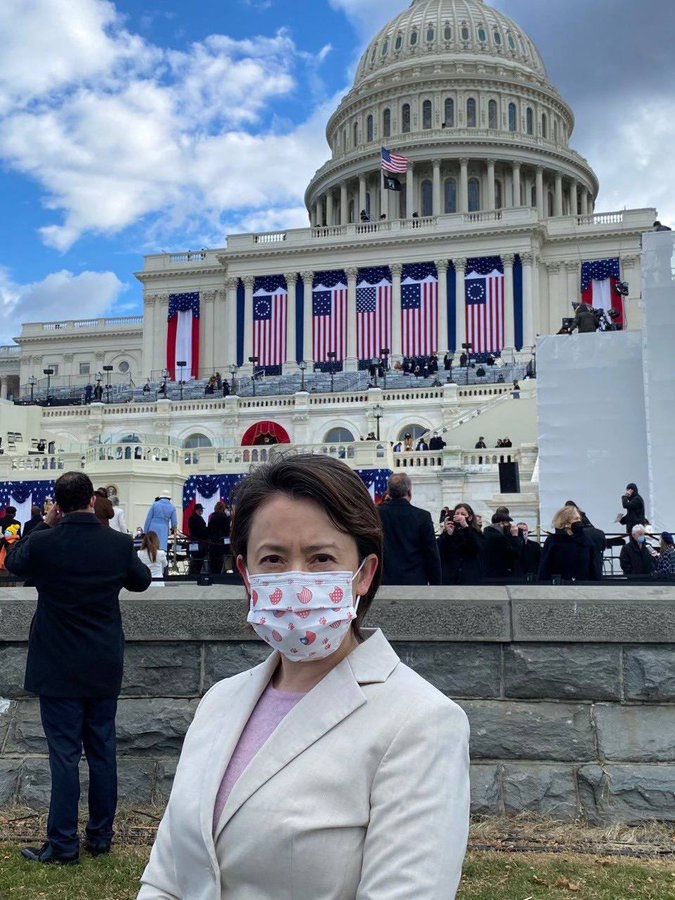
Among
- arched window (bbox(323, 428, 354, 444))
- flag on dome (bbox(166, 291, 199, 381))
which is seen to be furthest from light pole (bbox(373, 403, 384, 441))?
flag on dome (bbox(166, 291, 199, 381))

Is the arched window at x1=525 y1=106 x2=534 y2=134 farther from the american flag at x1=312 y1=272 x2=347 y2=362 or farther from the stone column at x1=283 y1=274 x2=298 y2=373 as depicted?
the stone column at x1=283 y1=274 x2=298 y2=373

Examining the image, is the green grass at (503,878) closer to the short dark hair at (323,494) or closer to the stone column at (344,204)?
the short dark hair at (323,494)

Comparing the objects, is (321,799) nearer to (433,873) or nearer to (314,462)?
(433,873)

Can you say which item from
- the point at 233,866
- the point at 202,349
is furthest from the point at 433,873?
the point at 202,349

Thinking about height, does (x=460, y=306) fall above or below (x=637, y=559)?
above

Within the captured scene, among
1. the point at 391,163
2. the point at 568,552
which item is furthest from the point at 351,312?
the point at 568,552

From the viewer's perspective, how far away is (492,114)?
3201 inches

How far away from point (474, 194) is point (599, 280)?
1809cm

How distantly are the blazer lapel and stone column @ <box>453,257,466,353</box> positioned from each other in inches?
2325

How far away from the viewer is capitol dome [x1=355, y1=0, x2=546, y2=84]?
275 ft

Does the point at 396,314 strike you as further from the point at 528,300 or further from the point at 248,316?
the point at 248,316

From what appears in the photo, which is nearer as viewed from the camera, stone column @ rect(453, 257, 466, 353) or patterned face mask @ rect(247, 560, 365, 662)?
patterned face mask @ rect(247, 560, 365, 662)

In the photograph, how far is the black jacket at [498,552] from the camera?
11.3m

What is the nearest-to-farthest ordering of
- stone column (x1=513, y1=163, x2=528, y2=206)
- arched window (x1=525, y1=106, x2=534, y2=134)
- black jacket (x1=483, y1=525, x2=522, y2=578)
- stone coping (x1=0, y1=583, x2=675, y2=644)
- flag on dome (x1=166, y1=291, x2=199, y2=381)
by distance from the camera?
stone coping (x1=0, y1=583, x2=675, y2=644), black jacket (x1=483, y1=525, x2=522, y2=578), flag on dome (x1=166, y1=291, x2=199, y2=381), stone column (x1=513, y1=163, x2=528, y2=206), arched window (x1=525, y1=106, x2=534, y2=134)
